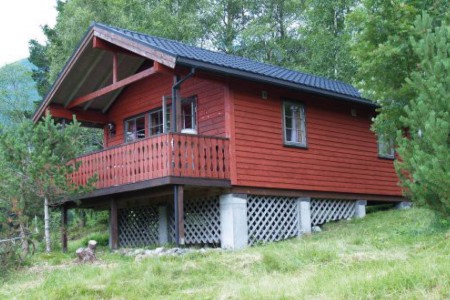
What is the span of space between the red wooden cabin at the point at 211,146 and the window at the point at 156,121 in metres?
0.03

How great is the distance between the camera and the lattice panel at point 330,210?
53.2 feet

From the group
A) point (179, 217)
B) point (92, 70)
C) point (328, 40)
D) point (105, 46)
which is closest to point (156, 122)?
point (92, 70)

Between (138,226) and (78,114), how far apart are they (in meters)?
3.63

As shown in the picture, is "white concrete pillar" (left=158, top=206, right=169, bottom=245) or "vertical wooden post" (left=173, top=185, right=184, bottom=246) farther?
"white concrete pillar" (left=158, top=206, right=169, bottom=245)

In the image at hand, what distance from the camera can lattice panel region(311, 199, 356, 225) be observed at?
16219 millimetres

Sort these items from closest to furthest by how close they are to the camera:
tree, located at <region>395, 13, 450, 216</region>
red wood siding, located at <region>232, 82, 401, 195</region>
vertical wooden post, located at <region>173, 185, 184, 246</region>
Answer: tree, located at <region>395, 13, 450, 216</region> → vertical wooden post, located at <region>173, 185, 184, 246</region> → red wood siding, located at <region>232, 82, 401, 195</region>

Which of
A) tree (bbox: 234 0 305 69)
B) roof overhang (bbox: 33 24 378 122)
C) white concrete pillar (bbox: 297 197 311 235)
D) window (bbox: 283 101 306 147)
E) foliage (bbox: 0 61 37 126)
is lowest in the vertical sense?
white concrete pillar (bbox: 297 197 311 235)

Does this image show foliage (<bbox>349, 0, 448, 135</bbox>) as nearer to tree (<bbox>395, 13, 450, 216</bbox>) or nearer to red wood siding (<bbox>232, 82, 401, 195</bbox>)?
red wood siding (<bbox>232, 82, 401, 195</bbox>)

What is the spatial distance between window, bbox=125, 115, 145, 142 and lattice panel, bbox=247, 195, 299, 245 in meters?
4.26

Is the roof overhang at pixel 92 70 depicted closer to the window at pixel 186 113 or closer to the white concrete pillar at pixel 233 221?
the window at pixel 186 113

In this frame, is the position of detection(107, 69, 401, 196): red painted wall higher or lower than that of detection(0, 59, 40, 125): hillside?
lower

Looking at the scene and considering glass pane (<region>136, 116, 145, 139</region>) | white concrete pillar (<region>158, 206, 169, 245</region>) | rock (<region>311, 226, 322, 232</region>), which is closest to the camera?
rock (<region>311, 226, 322, 232</region>)

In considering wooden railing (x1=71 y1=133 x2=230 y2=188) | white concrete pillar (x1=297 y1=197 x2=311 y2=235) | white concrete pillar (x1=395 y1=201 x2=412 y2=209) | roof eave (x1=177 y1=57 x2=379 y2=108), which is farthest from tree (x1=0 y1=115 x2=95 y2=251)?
white concrete pillar (x1=395 y1=201 x2=412 y2=209)

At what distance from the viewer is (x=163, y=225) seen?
16.1 meters
